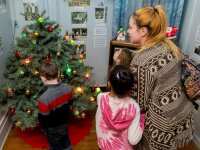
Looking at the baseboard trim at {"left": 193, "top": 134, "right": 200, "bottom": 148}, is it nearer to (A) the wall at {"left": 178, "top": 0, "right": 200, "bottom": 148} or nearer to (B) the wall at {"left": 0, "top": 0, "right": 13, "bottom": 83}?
(A) the wall at {"left": 178, "top": 0, "right": 200, "bottom": 148}

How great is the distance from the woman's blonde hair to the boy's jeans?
1045mm

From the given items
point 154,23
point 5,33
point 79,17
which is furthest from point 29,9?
point 154,23

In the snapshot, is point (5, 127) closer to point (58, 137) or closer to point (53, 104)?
point (58, 137)

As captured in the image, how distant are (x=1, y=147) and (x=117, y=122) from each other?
1.51 m

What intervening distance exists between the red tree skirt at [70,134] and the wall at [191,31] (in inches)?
48.8

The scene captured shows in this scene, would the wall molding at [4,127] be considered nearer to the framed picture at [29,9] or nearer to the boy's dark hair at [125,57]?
the framed picture at [29,9]

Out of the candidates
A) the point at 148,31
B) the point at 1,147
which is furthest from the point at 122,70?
the point at 1,147

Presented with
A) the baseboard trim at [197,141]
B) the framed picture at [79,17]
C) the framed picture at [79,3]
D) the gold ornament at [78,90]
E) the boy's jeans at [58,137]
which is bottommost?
the baseboard trim at [197,141]

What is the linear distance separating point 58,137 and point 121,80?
0.98m

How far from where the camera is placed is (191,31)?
2354 mm

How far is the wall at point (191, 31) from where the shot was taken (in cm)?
215

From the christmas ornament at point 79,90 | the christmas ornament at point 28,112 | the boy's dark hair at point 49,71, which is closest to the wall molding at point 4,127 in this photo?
the christmas ornament at point 28,112

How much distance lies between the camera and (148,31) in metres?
1.15

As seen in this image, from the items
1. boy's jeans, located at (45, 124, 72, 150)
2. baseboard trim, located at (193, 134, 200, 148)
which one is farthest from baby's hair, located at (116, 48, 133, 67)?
baseboard trim, located at (193, 134, 200, 148)
